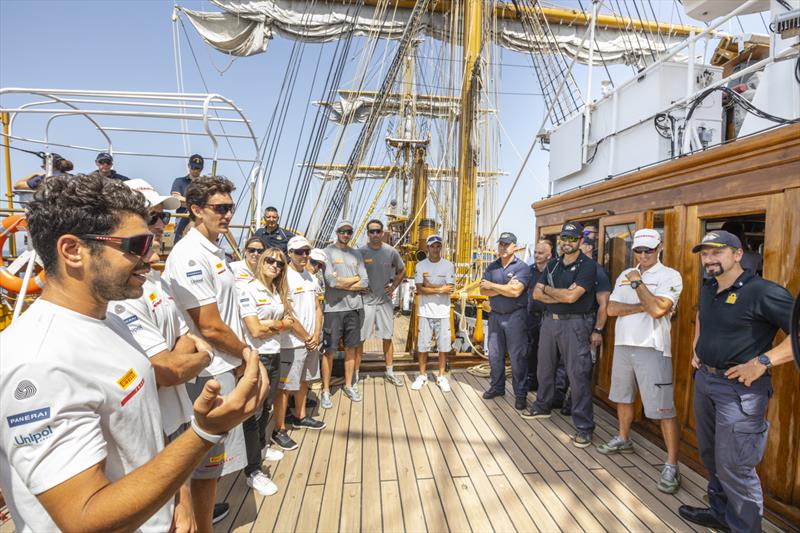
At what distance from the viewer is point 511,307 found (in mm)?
4062

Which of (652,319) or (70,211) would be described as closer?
(70,211)

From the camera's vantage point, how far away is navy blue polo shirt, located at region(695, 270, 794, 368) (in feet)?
6.43

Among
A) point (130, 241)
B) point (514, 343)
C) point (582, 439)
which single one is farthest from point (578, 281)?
point (130, 241)

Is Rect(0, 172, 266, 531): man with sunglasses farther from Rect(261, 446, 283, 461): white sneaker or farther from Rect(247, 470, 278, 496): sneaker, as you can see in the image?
Rect(261, 446, 283, 461): white sneaker

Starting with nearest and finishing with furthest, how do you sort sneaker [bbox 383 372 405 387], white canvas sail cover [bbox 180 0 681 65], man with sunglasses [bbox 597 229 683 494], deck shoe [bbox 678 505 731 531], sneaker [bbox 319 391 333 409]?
deck shoe [bbox 678 505 731 531] < man with sunglasses [bbox 597 229 683 494] < sneaker [bbox 319 391 333 409] < sneaker [bbox 383 372 405 387] < white canvas sail cover [bbox 180 0 681 65]

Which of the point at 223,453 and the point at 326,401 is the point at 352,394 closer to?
the point at 326,401

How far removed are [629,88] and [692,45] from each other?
1.10m

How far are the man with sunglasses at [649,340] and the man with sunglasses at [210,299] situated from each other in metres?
2.44

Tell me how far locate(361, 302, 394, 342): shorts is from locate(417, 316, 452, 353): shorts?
358 millimetres

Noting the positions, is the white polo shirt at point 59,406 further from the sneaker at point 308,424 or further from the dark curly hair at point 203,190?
the sneaker at point 308,424

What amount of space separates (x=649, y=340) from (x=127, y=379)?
292 centimetres

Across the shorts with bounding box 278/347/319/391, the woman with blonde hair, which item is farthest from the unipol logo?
the shorts with bounding box 278/347/319/391

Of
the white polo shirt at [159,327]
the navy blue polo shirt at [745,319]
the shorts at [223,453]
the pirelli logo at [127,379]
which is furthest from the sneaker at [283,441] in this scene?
the navy blue polo shirt at [745,319]

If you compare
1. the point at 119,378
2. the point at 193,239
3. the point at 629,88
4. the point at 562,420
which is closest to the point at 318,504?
the point at 193,239
